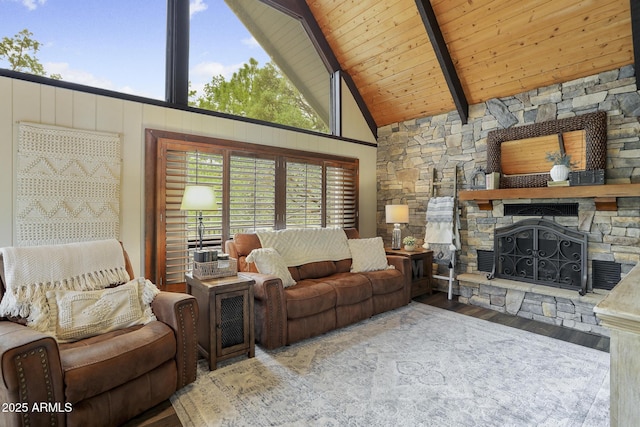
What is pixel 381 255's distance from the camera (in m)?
4.20

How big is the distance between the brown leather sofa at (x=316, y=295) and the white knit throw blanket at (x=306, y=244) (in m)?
0.08

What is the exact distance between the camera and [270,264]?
325 centimetres

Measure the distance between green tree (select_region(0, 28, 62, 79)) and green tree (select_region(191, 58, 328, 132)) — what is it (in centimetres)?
132

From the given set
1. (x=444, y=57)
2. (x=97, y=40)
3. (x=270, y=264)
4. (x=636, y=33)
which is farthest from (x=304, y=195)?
(x=636, y=33)

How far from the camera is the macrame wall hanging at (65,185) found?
270 cm

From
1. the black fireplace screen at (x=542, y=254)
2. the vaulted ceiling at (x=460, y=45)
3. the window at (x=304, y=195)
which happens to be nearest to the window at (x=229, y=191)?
the window at (x=304, y=195)

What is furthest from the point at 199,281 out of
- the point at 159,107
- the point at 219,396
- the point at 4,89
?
the point at 4,89

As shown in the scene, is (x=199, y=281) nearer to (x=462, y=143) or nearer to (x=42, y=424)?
(x=42, y=424)

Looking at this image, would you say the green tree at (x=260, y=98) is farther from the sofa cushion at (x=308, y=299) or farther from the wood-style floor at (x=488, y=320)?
the wood-style floor at (x=488, y=320)

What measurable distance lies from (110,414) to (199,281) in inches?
42.8

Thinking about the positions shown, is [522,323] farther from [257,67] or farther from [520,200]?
[257,67]

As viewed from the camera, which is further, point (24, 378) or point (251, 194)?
point (251, 194)

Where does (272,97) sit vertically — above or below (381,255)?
above

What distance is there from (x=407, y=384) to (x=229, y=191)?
2.70 m
